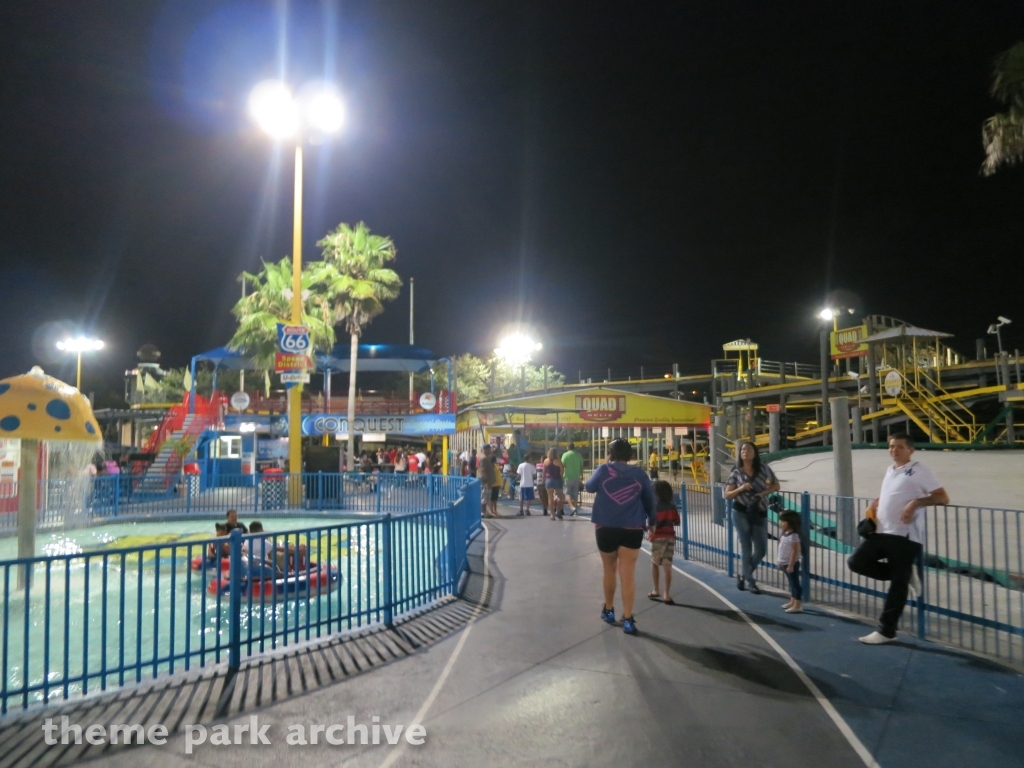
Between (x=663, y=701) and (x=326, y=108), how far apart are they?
1765 cm

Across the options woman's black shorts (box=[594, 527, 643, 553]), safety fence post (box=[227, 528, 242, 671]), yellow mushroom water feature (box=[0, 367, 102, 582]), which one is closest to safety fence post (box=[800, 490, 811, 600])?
woman's black shorts (box=[594, 527, 643, 553])

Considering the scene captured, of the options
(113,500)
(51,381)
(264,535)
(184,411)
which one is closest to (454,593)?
(264,535)

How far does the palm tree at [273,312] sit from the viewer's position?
1154 inches

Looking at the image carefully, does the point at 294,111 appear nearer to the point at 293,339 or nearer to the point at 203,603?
the point at 293,339

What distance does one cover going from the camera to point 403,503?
18.0 meters

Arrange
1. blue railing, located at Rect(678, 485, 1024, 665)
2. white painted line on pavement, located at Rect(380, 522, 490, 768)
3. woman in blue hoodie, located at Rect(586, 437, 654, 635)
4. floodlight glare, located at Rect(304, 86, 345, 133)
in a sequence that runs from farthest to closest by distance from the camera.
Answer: floodlight glare, located at Rect(304, 86, 345, 133) < woman in blue hoodie, located at Rect(586, 437, 654, 635) < blue railing, located at Rect(678, 485, 1024, 665) < white painted line on pavement, located at Rect(380, 522, 490, 768)

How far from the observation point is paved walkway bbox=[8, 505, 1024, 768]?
157 inches

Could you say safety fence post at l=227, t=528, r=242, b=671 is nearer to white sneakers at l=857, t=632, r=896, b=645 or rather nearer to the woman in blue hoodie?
the woman in blue hoodie

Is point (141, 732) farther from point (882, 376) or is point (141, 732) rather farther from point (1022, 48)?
point (882, 376)

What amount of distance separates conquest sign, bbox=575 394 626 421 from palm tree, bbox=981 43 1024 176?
11.5 meters

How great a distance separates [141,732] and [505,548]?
26.6 feet

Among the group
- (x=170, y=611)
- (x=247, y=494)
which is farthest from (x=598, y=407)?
(x=170, y=611)

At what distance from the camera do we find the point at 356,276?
3262 centimetres

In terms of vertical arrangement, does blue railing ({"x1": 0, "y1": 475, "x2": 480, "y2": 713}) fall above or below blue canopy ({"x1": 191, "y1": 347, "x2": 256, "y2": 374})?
below
